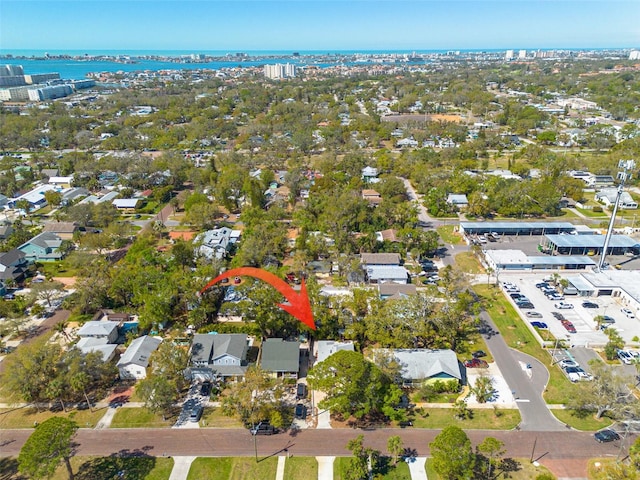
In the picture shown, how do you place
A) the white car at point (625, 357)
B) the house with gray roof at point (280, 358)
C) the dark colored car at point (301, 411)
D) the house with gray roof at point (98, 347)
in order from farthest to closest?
the white car at point (625, 357)
the house with gray roof at point (98, 347)
the house with gray roof at point (280, 358)
the dark colored car at point (301, 411)

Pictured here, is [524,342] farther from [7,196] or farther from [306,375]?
[7,196]

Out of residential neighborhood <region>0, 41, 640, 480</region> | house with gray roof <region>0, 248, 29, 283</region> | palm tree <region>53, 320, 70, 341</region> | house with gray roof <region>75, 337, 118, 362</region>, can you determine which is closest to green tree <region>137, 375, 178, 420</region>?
residential neighborhood <region>0, 41, 640, 480</region>

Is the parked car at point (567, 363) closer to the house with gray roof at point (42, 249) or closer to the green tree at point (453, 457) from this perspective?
the green tree at point (453, 457)

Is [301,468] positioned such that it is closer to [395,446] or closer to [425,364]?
[395,446]

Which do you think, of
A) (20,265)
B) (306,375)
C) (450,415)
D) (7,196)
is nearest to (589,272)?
(450,415)

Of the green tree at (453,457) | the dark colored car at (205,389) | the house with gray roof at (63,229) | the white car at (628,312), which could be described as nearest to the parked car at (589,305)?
the white car at (628,312)

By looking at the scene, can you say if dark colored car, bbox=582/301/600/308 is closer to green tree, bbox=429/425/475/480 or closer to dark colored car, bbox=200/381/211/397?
green tree, bbox=429/425/475/480
